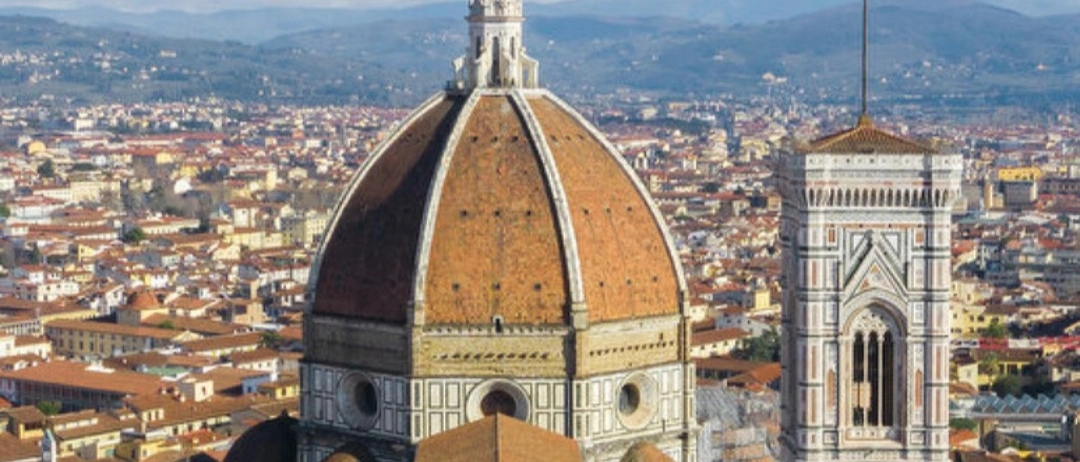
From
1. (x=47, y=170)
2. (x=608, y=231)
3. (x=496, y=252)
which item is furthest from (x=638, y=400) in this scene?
(x=47, y=170)

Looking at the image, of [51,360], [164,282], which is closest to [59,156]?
[164,282]

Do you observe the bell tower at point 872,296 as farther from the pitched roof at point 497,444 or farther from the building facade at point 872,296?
the pitched roof at point 497,444

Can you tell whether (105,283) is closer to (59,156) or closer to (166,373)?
(166,373)

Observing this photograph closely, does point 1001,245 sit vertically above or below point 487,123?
below

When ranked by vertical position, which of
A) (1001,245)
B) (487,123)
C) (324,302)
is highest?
(487,123)

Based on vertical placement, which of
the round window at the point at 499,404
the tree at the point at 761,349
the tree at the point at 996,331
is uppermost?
the round window at the point at 499,404

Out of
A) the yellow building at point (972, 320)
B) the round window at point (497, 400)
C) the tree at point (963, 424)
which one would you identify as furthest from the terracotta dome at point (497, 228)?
the yellow building at point (972, 320)
